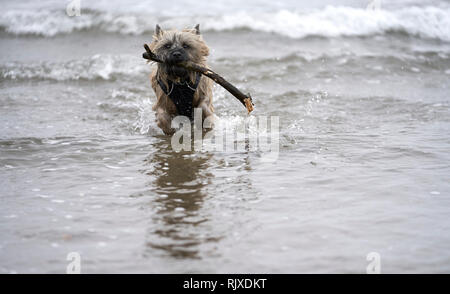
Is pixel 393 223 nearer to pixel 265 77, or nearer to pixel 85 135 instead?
pixel 85 135

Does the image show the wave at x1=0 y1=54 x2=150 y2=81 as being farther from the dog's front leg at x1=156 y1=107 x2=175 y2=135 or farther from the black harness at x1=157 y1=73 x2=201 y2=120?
the black harness at x1=157 y1=73 x2=201 y2=120

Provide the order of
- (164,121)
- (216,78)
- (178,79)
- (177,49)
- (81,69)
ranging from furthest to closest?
(81,69) → (164,121) → (178,79) → (177,49) → (216,78)

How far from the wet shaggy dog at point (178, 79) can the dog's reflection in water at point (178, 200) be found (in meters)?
0.79

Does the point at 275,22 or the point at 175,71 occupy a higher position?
the point at 275,22

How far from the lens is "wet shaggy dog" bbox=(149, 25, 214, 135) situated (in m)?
6.26

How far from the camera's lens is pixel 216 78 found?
5789 mm

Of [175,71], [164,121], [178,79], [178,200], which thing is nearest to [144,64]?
[164,121]

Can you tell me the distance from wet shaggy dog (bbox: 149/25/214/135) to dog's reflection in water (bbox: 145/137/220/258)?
785mm

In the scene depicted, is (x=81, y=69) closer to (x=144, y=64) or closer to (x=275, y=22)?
(x=144, y=64)

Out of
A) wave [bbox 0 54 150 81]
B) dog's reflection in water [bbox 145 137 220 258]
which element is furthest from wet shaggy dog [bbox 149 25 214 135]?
wave [bbox 0 54 150 81]

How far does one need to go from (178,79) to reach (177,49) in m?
0.38

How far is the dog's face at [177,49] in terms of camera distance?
614 centimetres

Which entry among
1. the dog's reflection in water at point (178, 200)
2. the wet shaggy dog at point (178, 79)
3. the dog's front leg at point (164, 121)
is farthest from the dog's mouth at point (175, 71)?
the dog's reflection in water at point (178, 200)

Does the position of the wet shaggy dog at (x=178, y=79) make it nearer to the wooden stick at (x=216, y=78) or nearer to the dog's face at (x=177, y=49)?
the dog's face at (x=177, y=49)
